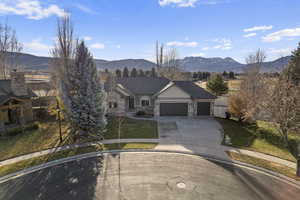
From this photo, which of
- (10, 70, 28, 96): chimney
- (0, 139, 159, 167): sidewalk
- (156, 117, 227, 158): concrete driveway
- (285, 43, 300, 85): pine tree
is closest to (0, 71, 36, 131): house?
(10, 70, 28, 96): chimney

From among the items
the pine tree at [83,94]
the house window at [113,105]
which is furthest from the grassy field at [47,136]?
the house window at [113,105]

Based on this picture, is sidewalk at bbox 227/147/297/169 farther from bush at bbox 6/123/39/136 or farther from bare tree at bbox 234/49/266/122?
bush at bbox 6/123/39/136

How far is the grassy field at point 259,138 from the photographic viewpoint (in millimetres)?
13560

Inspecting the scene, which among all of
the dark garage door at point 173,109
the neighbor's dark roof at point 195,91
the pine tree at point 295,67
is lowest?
the dark garage door at point 173,109

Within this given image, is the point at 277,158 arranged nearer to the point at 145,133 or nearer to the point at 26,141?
the point at 145,133

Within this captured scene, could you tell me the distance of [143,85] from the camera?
1089 inches

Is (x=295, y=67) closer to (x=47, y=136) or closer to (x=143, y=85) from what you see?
(x=143, y=85)

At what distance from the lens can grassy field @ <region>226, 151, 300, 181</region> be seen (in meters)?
10.1

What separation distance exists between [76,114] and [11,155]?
533 cm

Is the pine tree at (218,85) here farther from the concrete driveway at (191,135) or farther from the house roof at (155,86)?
the concrete driveway at (191,135)

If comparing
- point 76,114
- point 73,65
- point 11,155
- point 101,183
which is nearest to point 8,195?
point 101,183

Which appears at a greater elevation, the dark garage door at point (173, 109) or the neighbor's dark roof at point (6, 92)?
the neighbor's dark roof at point (6, 92)

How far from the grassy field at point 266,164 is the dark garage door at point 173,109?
11.4 metres

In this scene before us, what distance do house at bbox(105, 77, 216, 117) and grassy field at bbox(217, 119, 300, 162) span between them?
4.55 m
